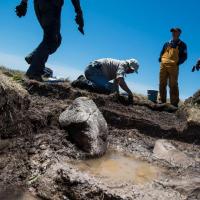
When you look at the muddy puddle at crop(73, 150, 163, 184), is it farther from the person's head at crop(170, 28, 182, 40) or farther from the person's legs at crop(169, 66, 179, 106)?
the person's head at crop(170, 28, 182, 40)

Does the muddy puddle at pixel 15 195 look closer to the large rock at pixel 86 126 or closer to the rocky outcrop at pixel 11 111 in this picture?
the rocky outcrop at pixel 11 111

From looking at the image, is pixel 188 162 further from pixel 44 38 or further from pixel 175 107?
pixel 44 38

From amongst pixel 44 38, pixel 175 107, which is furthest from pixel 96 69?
pixel 175 107

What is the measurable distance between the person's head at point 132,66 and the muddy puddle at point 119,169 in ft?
8.70

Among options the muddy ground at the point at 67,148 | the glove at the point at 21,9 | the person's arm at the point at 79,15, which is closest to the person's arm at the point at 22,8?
the glove at the point at 21,9

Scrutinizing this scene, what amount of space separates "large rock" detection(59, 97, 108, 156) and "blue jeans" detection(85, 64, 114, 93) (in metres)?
2.06

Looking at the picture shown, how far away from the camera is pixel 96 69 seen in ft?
25.9

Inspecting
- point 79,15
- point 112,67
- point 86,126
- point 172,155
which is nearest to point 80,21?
point 79,15

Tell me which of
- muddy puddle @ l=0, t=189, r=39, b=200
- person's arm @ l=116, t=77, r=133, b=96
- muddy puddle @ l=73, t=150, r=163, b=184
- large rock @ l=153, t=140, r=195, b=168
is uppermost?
person's arm @ l=116, t=77, r=133, b=96

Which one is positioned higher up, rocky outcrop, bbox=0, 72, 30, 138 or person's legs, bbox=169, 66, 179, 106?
person's legs, bbox=169, 66, 179, 106

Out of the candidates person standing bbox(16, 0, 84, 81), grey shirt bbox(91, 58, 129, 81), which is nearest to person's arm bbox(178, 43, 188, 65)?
grey shirt bbox(91, 58, 129, 81)

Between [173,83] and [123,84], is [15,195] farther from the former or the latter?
[173,83]

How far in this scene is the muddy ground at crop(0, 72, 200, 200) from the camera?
4.29 m

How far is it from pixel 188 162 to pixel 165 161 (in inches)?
16.6
